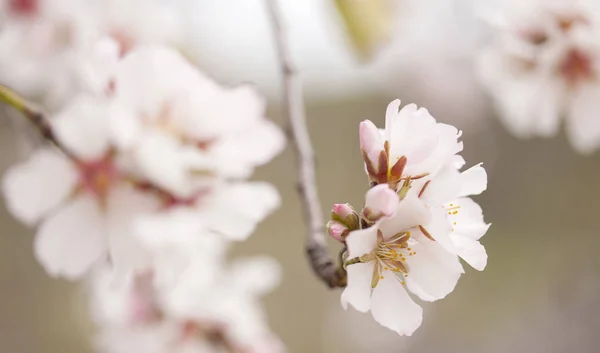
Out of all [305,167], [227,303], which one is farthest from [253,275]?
[305,167]

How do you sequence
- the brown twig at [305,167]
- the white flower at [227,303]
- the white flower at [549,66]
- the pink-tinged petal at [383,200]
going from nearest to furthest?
the pink-tinged petal at [383,200] < the brown twig at [305,167] < the white flower at [549,66] < the white flower at [227,303]

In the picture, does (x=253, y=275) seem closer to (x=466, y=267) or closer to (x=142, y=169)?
(x=142, y=169)

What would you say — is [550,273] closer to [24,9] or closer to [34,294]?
[34,294]

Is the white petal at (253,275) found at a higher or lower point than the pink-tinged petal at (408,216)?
lower

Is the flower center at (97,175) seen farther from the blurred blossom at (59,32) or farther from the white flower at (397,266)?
the blurred blossom at (59,32)

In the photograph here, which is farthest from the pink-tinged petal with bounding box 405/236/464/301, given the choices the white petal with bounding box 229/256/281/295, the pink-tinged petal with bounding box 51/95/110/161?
the white petal with bounding box 229/256/281/295

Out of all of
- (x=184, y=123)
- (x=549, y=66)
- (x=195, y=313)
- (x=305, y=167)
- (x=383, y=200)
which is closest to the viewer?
(x=383, y=200)

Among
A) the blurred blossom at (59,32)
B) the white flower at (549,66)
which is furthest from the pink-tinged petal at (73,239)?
the white flower at (549,66)
